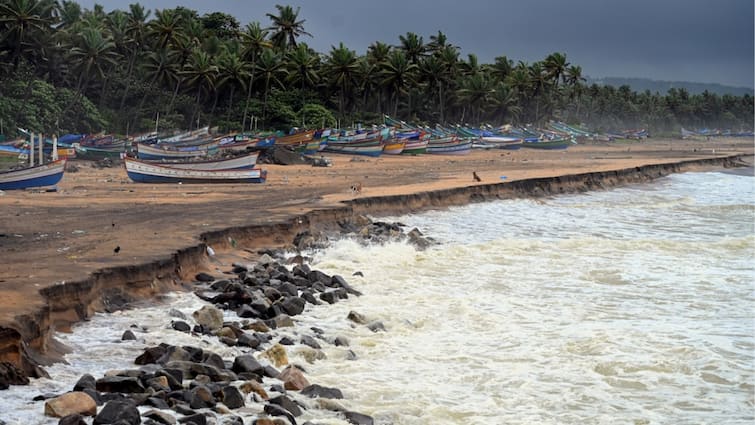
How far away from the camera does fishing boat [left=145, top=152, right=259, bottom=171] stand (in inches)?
1332

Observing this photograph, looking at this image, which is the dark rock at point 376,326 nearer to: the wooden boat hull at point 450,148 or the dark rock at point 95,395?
the dark rock at point 95,395

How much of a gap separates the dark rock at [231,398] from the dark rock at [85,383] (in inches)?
51.0

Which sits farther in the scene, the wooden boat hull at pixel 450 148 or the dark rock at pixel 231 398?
the wooden boat hull at pixel 450 148

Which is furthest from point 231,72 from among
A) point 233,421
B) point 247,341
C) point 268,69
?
point 233,421

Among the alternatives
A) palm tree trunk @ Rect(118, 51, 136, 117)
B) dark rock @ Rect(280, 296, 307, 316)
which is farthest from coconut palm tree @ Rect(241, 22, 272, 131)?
dark rock @ Rect(280, 296, 307, 316)

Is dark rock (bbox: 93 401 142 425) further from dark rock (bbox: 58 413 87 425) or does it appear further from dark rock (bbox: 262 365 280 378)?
dark rock (bbox: 262 365 280 378)

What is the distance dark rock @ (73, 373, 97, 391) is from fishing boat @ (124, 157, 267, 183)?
24.7 m

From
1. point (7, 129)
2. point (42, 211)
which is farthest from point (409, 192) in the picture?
point (7, 129)

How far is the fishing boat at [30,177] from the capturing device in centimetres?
2834

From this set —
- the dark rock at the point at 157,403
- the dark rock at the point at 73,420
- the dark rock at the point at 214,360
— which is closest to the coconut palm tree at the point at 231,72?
the dark rock at the point at 214,360

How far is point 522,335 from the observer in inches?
532

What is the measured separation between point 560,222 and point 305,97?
52.8 m

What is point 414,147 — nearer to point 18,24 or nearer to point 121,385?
point 18,24

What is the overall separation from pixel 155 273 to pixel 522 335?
595 centimetres
